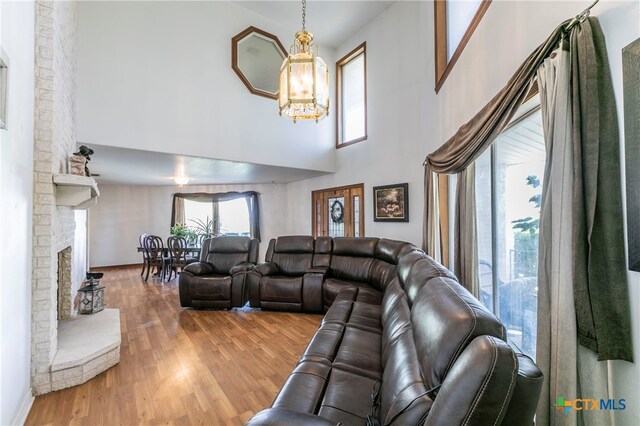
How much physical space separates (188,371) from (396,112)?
4688 millimetres

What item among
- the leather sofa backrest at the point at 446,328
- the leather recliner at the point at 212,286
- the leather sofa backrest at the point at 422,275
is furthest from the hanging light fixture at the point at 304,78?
the leather recliner at the point at 212,286

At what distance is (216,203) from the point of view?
827 cm

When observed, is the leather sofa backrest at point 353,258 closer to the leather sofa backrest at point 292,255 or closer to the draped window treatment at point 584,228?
the leather sofa backrest at point 292,255

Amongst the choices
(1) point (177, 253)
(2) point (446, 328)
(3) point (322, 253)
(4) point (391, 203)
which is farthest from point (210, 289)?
(2) point (446, 328)

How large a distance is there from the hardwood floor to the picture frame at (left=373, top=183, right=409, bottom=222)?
7.41 feet

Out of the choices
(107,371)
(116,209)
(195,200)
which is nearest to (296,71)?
(107,371)

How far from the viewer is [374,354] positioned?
176 cm

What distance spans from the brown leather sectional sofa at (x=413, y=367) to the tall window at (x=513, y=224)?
0.68m

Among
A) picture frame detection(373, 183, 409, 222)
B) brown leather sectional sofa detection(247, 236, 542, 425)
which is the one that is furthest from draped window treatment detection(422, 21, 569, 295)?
picture frame detection(373, 183, 409, 222)

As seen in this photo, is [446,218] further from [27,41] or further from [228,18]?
[228,18]

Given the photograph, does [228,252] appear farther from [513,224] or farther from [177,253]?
[513,224]

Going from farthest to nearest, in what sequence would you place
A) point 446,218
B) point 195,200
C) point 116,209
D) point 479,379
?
point 195,200, point 116,209, point 446,218, point 479,379

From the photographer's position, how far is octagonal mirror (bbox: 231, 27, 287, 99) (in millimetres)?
4818

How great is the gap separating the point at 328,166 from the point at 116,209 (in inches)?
246
